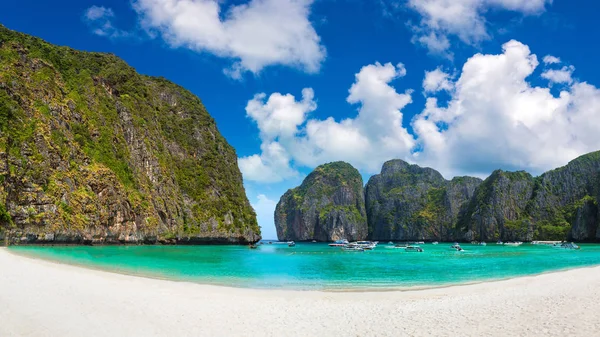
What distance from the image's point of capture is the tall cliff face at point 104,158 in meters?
58.6

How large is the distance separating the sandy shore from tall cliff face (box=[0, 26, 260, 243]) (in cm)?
4449

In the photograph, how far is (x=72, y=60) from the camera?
→ 89.6 meters

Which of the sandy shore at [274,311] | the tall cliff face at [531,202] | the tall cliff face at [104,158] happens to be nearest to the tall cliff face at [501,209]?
the tall cliff face at [531,202]

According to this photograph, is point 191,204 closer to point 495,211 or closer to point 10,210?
point 10,210

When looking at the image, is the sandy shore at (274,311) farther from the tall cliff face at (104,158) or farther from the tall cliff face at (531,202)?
the tall cliff face at (531,202)

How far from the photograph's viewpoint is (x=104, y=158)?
76062 mm

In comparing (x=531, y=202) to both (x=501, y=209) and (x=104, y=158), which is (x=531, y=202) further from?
(x=104, y=158)

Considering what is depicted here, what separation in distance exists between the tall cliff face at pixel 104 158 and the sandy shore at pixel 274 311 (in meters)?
44.5

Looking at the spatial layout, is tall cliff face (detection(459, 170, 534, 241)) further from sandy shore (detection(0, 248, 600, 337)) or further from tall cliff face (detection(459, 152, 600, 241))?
sandy shore (detection(0, 248, 600, 337))

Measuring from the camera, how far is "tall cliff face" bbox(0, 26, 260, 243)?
5856cm

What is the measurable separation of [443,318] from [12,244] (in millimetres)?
61953

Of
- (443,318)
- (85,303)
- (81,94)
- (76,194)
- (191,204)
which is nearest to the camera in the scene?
(443,318)

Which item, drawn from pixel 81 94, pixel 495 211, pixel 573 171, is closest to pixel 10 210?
pixel 81 94

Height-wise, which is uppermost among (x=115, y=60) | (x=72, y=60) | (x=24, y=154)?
(x=115, y=60)
